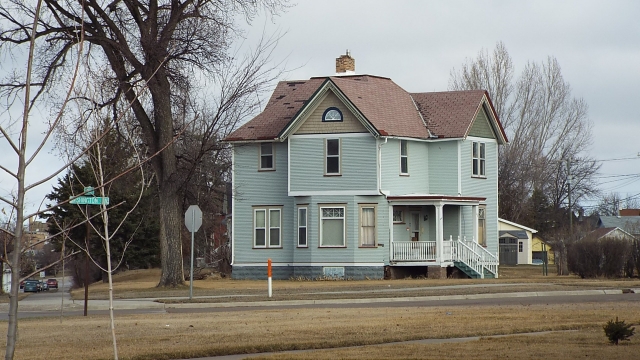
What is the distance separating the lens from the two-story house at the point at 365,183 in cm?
3978

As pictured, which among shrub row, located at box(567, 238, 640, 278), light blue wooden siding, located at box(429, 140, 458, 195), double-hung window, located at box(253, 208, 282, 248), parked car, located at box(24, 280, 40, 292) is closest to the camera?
shrub row, located at box(567, 238, 640, 278)

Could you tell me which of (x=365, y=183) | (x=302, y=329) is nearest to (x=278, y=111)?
(x=365, y=183)

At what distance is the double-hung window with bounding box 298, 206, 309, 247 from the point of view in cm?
4072

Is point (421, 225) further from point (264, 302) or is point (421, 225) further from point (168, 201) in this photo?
point (264, 302)

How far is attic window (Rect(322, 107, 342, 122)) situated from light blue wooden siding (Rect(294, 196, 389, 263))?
3.35 meters

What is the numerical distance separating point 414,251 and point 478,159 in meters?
6.00

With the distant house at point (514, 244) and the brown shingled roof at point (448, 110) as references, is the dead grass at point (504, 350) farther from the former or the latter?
the distant house at point (514, 244)

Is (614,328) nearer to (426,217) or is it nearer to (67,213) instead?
A: (426,217)

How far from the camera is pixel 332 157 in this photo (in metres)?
40.0

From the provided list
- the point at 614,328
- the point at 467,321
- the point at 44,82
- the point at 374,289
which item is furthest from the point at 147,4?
the point at 614,328

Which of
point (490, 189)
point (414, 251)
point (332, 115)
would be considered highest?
point (332, 115)

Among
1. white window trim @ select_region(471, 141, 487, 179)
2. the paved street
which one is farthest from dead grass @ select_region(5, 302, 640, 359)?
white window trim @ select_region(471, 141, 487, 179)

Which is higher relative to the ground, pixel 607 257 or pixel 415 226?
pixel 415 226

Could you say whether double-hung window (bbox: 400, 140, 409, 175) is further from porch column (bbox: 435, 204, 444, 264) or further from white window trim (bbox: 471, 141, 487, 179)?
white window trim (bbox: 471, 141, 487, 179)
